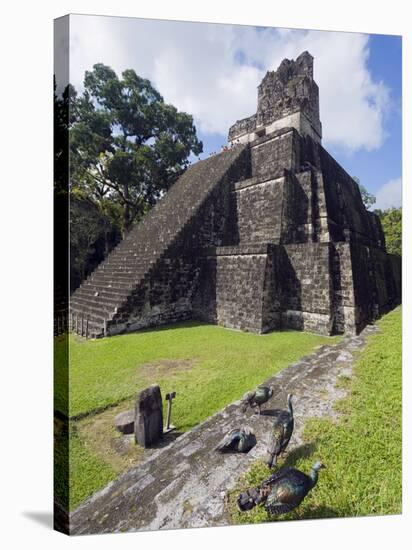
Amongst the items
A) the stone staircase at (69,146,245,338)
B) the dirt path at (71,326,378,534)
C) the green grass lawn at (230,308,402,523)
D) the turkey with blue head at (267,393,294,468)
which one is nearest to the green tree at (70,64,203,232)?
the stone staircase at (69,146,245,338)

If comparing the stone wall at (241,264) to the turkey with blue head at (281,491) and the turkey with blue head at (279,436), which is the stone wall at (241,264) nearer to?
the turkey with blue head at (279,436)

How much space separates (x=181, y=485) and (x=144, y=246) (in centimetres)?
403

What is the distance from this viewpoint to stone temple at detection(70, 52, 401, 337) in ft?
16.1

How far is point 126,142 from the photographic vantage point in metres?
3.75

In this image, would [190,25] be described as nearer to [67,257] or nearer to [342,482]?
[67,257]

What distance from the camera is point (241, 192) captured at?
6.24 meters

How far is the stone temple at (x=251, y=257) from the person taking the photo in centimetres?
490

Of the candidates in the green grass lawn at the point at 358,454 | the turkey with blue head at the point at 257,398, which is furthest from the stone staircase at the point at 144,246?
the green grass lawn at the point at 358,454

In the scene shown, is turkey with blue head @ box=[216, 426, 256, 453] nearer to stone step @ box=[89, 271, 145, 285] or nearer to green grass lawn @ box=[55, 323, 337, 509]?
green grass lawn @ box=[55, 323, 337, 509]

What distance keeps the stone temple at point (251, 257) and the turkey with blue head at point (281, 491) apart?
264 cm

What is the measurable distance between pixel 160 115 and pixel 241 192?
2993mm

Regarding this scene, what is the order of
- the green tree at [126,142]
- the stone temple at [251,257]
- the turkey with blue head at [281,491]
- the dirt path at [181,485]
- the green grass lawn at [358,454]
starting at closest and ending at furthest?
the dirt path at [181,485]
the turkey with blue head at [281,491]
the green grass lawn at [358,454]
the green tree at [126,142]
the stone temple at [251,257]

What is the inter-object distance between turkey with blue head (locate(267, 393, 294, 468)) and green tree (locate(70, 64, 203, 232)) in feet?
10.0

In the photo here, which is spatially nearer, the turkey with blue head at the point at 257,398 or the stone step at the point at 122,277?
the turkey with blue head at the point at 257,398
